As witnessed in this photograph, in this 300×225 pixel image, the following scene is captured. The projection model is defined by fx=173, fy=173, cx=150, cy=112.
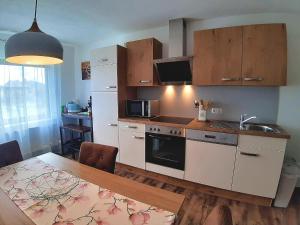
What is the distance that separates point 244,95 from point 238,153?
86cm

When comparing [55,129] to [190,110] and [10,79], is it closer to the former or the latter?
[10,79]

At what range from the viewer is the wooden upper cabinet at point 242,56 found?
1.93 meters

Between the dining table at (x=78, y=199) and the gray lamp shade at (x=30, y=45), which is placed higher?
the gray lamp shade at (x=30, y=45)

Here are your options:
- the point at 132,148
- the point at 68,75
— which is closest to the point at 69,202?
the point at 132,148

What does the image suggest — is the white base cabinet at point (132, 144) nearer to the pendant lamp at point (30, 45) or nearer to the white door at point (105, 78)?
the white door at point (105, 78)

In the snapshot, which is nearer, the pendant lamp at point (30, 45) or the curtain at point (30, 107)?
the pendant lamp at point (30, 45)

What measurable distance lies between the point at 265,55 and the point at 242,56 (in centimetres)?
23

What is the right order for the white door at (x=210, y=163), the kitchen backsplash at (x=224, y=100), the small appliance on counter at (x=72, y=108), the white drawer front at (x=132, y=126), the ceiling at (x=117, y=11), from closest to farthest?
1. the ceiling at (x=117, y=11)
2. the white door at (x=210, y=163)
3. the kitchen backsplash at (x=224, y=100)
4. the white drawer front at (x=132, y=126)
5. the small appliance on counter at (x=72, y=108)

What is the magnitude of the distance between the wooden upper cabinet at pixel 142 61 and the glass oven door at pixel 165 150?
2.76 feet

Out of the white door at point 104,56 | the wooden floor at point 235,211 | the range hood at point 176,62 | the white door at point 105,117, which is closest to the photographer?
the wooden floor at point 235,211

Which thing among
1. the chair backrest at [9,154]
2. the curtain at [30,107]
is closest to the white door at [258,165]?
the chair backrest at [9,154]

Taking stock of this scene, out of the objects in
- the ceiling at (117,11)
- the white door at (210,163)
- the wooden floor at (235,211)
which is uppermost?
the ceiling at (117,11)

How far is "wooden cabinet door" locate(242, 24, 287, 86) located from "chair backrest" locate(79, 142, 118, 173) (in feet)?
5.68

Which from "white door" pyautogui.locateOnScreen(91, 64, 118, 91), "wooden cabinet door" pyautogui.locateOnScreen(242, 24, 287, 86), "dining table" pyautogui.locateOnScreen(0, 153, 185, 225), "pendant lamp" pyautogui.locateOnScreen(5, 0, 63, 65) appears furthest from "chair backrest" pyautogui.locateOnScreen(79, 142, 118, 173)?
"wooden cabinet door" pyautogui.locateOnScreen(242, 24, 287, 86)
